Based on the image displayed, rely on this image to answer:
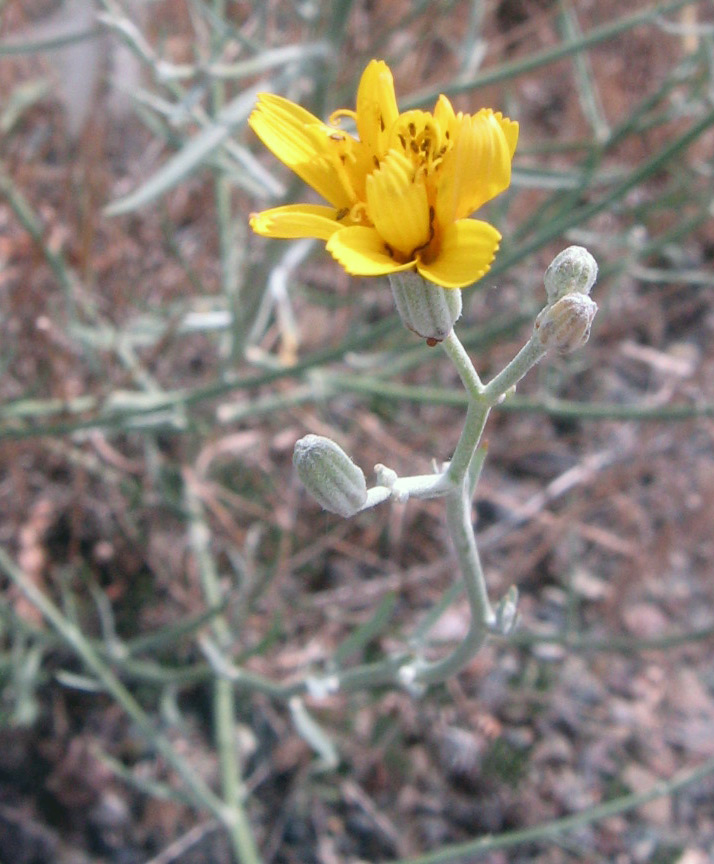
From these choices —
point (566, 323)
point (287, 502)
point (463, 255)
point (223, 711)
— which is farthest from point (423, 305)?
point (287, 502)

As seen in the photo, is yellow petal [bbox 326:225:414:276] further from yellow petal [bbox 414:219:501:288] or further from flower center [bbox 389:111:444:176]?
flower center [bbox 389:111:444:176]

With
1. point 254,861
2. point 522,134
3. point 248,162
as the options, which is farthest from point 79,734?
point 522,134

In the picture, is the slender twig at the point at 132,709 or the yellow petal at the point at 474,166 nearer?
the yellow petal at the point at 474,166

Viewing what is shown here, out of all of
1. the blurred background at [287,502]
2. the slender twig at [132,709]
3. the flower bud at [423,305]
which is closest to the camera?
the flower bud at [423,305]

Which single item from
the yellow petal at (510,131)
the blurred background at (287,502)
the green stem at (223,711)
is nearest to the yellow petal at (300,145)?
the yellow petal at (510,131)

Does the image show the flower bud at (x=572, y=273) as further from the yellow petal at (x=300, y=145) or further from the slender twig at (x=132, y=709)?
the slender twig at (x=132, y=709)

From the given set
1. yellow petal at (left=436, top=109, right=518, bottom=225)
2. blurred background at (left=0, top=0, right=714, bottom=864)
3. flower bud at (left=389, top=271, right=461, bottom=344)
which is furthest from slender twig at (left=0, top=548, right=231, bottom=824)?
yellow petal at (left=436, top=109, right=518, bottom=225)

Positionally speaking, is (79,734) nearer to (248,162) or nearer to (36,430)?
(36,430)
